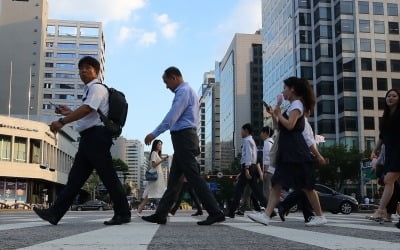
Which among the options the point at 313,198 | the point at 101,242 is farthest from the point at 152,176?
the point at 101,242

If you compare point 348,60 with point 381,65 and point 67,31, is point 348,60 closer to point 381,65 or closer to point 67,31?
point 381,65

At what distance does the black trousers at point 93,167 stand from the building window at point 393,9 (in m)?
75.6

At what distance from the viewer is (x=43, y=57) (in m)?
112

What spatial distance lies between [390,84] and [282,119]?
70253 mm

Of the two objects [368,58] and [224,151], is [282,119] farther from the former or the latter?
[224,151]

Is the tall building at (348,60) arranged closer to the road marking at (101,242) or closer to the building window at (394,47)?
the building window at (394,47)

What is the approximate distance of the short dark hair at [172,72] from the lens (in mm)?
6961

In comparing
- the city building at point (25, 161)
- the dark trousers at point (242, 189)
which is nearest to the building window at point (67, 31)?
the city building at point (25, 161)

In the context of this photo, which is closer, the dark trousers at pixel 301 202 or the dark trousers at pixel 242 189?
the dark trousers at pixel 301 202

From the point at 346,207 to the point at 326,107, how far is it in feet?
166

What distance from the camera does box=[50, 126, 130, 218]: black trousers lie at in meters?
6.36

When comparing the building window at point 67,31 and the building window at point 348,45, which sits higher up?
the building window at point 67,31

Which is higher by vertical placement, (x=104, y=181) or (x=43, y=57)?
(x=43, y=57)

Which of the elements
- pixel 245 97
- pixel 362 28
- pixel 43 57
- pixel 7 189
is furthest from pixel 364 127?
pixel 43 57
